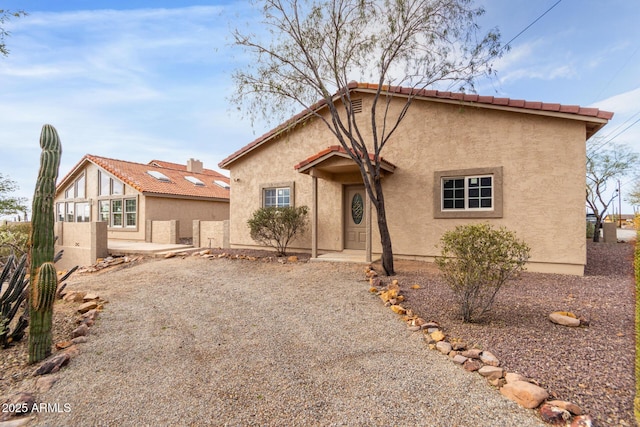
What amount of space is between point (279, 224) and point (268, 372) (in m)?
7.44

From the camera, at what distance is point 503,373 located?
3.15 metres

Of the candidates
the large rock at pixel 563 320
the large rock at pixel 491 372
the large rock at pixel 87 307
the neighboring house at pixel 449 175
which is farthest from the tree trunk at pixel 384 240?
the large rock at pixel 87 307

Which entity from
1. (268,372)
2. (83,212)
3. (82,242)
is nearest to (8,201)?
(82,242)

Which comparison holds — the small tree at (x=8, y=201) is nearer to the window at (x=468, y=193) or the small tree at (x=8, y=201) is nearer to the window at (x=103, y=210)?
the window at (x=103, y=210)

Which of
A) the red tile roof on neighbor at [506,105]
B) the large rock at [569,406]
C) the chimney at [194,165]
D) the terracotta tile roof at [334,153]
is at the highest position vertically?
the chimney at [194,165]

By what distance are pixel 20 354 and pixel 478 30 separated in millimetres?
10836

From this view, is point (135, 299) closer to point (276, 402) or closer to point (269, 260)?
point (269, 260)

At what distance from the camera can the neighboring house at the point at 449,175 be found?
7969mm

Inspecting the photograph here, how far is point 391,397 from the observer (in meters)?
2.85

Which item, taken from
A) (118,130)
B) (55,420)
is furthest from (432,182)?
(118,130)

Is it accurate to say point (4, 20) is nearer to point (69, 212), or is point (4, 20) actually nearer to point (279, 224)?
point (279, 224)

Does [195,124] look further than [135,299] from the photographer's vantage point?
Yes

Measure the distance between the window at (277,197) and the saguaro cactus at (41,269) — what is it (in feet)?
Answer: 26.9

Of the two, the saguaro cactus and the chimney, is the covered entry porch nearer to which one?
the saguaro cactus
